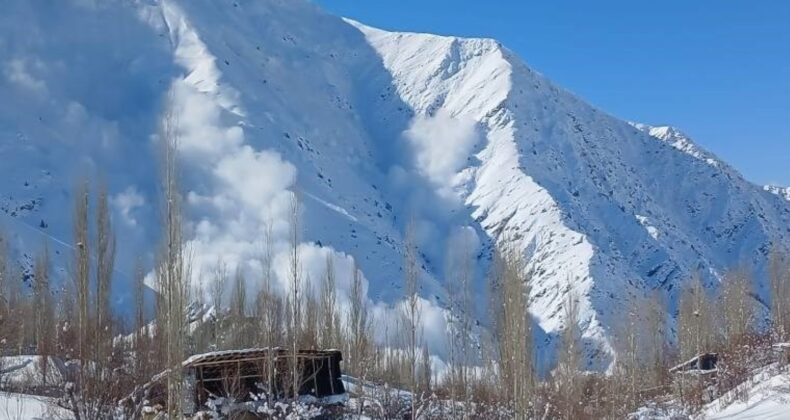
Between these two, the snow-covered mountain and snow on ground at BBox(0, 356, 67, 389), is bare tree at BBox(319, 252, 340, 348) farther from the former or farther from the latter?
the snow-covered mountain

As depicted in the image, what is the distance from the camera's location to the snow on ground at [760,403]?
968 inches

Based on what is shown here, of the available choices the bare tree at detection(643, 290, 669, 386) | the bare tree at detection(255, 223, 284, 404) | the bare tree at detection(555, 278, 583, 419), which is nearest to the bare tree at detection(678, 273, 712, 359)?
the bare tree at detection(643, 290, 669, 386)

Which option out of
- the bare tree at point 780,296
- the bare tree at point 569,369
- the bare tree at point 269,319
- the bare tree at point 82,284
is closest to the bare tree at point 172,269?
the bare tree at point 82,284

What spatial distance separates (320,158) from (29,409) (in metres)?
132

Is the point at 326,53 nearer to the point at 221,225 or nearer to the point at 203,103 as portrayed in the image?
the point at 203,103

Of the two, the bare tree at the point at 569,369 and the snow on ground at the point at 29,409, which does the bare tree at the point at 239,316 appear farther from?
the snow on ground at the point at 29,409

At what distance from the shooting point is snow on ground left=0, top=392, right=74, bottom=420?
67.0ft

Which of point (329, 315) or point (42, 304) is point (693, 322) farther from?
point (42, 304)

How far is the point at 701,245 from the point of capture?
607ft

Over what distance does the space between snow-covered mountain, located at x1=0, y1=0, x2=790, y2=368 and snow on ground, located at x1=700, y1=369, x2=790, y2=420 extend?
6489 cm

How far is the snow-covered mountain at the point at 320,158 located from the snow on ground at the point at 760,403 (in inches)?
2555

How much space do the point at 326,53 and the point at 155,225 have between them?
8971cm

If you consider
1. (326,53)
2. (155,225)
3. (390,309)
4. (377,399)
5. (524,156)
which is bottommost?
(377,399)

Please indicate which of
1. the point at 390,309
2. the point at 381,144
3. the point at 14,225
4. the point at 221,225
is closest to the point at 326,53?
the point at 381,144
